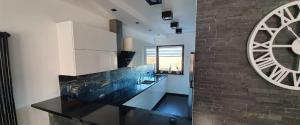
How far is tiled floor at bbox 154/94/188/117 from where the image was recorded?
159 inches

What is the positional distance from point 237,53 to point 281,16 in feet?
1.18

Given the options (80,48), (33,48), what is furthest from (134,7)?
(33,48)

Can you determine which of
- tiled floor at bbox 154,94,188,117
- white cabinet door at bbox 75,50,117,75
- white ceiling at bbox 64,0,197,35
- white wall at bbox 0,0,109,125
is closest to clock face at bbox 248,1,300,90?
white ceiling at bbox 64,0,197,35

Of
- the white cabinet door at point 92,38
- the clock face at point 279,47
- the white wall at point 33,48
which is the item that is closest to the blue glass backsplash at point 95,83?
the white wall at point 33,48

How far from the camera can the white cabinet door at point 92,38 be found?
6.16ft

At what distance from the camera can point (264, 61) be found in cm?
102

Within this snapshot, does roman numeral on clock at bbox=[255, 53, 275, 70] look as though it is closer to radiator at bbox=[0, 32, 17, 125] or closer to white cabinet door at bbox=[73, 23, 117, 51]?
white cabinet door at bbox=[73, 23, 117, 51]

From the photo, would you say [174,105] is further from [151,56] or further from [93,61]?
[93,61]

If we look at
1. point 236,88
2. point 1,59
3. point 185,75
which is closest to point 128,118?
point 236,88

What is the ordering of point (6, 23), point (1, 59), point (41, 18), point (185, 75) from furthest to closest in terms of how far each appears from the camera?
point (185, 75) < point (41, 18) < point (6, 23) < point (1, 59)

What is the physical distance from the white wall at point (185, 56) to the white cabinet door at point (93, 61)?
10.2 feet

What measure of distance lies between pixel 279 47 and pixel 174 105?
3.80 metres

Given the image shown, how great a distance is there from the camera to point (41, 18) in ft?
5.89

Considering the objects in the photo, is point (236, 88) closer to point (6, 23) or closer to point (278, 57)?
point (278, 57)
